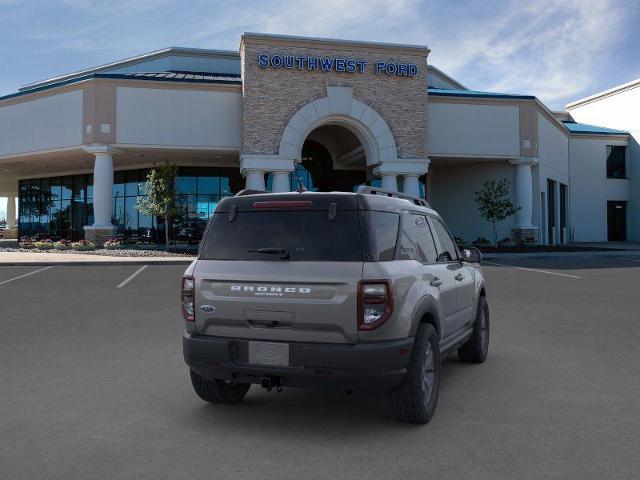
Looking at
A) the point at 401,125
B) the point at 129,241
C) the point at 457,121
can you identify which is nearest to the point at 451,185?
the point at 457,121

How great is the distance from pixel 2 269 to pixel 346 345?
19322 mm

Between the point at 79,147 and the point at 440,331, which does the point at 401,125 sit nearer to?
the point at 79,147

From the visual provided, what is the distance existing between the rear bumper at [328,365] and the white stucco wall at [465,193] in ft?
98.4

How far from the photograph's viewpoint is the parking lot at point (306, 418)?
149 inches

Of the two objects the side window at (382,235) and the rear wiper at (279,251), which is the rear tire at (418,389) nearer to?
the side window at (382,235)

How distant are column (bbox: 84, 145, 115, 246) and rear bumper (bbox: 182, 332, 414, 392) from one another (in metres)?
26.0

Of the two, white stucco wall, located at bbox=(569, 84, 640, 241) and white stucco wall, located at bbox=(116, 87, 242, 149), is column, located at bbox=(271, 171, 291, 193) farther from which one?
white stucco wall, located at bbox=(569, 84, 640, 241)

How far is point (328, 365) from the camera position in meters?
4.19

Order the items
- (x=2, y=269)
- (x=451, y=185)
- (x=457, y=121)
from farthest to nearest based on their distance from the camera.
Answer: (x=451, y=185) < (x=457, y=121) < (x=2, y=269)

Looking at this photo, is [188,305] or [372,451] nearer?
[372,451]

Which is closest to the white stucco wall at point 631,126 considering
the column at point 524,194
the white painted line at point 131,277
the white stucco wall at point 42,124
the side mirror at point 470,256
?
the column at point 524,194

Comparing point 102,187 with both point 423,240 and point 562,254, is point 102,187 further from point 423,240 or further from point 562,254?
point 423,240

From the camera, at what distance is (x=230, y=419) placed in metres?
4.74

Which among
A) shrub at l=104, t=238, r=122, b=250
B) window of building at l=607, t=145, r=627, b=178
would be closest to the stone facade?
shrub at l=104, t=238, r=122, b=250
